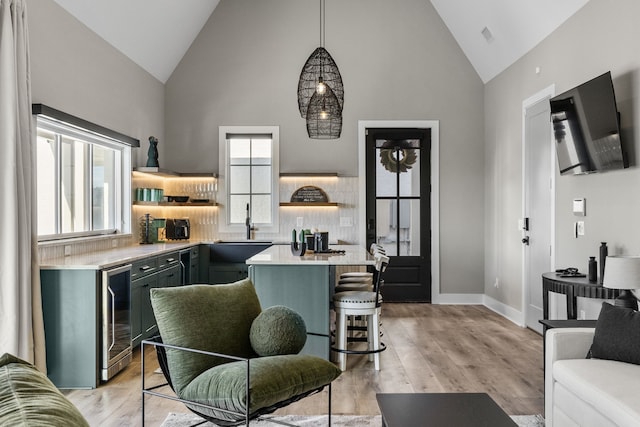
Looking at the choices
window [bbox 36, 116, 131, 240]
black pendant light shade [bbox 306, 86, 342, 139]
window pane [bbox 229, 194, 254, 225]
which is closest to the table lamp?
black pendant light shade [bbox 306, 86, 342, 139]

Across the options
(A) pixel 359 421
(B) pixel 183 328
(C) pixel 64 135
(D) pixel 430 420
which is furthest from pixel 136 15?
(D) pixel 430 420

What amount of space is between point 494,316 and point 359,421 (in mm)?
3853

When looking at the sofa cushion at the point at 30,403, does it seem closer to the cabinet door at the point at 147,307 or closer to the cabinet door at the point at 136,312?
the cabinet door at the point at 136,312

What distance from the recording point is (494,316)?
21.7 ft

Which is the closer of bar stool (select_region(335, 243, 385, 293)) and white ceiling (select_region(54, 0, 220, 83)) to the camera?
bar stool (select_region(335, 243, 385, 293))

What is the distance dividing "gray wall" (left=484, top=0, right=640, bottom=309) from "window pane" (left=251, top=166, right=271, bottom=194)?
9.56 ft

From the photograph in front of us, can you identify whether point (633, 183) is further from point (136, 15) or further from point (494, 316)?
point (136, 15)

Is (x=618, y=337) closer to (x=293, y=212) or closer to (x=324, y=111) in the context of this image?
(x=324, y=111)

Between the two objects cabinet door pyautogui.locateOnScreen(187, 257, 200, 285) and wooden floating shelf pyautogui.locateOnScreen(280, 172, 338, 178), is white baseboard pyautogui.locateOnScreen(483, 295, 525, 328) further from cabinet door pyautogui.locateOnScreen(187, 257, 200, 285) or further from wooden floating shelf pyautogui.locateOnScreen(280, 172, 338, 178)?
cabinet door pyautogui.locateOnScreen(187, 257, 200, 285)

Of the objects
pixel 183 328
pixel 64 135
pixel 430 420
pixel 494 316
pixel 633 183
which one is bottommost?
pixel 494 316

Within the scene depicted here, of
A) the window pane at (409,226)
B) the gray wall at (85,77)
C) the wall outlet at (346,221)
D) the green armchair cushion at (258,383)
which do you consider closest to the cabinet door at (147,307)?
the gray wall at (85,77)

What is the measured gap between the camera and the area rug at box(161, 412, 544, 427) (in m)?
3.18

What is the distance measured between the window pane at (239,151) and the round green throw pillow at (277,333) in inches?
190

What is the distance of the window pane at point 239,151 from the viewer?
7.54 m
